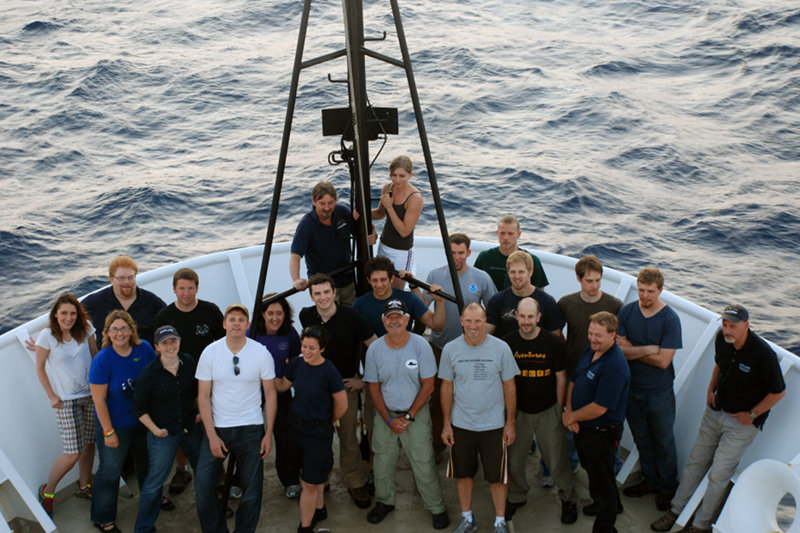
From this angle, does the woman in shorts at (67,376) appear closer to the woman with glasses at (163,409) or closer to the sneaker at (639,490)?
the woman with glasses at (163,409)

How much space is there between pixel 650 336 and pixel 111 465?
3.65 meters

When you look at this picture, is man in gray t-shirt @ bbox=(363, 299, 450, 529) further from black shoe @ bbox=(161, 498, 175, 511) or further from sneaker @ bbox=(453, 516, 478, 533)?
black shoe @ bbox=(161, 498, 175, 511)

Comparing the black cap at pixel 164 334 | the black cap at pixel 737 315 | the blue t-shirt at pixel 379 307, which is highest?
the black cap at pixel 737 315

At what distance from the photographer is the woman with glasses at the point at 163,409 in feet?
15.5

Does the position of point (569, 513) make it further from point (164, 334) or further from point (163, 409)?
point (164, 334)

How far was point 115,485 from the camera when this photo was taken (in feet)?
16.9

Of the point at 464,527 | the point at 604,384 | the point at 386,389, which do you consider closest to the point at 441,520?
the point at 464,527

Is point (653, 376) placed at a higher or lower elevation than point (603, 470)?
higher

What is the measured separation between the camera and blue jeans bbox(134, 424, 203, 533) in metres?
4.88

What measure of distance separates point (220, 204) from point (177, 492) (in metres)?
9.90

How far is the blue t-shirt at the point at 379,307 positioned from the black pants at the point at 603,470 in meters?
1.34

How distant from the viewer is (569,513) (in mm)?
5230

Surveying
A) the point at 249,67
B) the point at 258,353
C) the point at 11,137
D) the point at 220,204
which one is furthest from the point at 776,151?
the point at 11,137

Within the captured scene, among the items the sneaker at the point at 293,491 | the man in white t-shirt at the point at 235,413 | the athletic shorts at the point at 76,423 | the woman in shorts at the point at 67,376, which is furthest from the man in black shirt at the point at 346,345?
the athletic shorts at the point at 76,423
